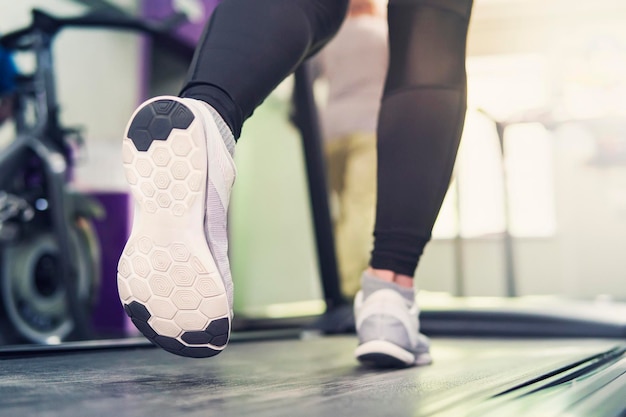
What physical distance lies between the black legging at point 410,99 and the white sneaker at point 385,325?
35mm

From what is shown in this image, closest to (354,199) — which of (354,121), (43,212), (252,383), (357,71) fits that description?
(354,121)

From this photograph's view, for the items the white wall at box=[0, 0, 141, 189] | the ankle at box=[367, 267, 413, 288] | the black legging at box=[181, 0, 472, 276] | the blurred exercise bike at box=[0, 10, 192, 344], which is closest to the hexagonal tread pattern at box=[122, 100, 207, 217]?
the black legging at box=[181, 0, 472, 276]

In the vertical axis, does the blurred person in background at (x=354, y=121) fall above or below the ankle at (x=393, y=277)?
above

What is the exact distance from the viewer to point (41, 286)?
1980mm

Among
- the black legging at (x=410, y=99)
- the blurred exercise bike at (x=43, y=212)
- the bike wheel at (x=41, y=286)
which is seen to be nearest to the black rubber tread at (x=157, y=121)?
the black legging at (x=410, y=99)

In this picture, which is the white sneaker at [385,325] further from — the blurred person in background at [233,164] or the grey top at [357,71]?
the grey top at [357,71]

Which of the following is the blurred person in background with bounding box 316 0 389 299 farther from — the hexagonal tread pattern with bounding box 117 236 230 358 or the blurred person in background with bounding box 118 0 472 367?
the hexagonal tread pattern with bounding box 117 236 230 358

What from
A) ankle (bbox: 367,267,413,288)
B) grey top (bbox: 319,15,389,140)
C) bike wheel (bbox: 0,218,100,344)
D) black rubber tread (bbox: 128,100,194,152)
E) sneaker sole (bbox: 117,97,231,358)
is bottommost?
bike wheel (bbox: 0,218,100,344)

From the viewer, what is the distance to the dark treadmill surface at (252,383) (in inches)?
22.5

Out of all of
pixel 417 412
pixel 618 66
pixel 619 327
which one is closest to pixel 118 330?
pixel 619 327

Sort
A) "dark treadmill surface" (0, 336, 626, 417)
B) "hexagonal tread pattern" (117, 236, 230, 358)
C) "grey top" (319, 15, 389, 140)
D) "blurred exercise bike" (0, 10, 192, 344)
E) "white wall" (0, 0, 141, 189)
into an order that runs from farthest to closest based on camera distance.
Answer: "white wall" (0, 0, 141, 189) → "grey top" (319, 15, 389, 140) → "blurred exercise bike" (0, 10, 192, 344) → "hexagonal tread pattern" (117, 236, 230, 358) → "dark treadmill surface" (0, 336, 626, 417)

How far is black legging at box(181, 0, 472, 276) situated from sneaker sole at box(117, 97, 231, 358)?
175mm

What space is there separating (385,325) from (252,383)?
20 centimetres

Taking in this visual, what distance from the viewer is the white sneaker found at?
0.88 m
